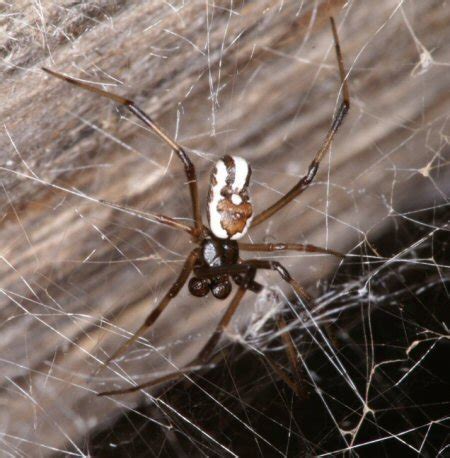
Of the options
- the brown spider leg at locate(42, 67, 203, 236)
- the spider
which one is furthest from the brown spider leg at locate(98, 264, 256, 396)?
the brown spider leg at locate(42, 67, 203, 236)

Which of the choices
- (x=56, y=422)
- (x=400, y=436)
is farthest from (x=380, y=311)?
(x=56, y=422)

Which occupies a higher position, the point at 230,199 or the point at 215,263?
the point at 230,199

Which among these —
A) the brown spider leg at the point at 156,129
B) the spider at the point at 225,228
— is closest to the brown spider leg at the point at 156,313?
the spider at the point at 225,228

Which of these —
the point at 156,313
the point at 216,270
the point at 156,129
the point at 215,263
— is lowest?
the point at 215,263

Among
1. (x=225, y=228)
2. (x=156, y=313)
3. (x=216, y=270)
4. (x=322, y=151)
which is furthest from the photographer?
(x=225, y=228)

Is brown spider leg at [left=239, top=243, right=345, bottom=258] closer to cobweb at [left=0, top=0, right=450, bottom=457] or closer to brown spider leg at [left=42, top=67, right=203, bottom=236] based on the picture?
cobweb at [left=0, top=0, right=450, bottom=457]

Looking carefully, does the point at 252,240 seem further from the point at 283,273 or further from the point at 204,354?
the point at 204,354

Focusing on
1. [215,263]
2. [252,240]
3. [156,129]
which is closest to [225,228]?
[215,263]

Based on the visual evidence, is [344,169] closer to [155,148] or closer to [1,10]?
[155,148]
